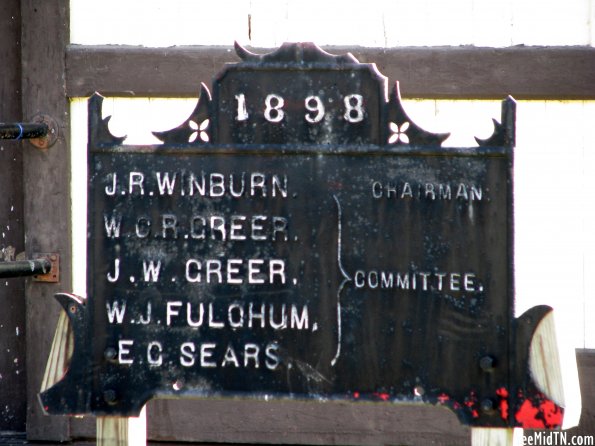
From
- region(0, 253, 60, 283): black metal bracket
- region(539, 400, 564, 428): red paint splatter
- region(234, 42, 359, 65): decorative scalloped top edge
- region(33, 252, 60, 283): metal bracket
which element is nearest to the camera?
region(539, 400, 564, 428): red paint splatter

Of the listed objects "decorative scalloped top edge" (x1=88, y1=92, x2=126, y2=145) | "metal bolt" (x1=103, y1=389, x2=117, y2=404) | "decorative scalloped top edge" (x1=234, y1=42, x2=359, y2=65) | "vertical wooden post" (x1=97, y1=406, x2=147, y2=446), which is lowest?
"vertical wooden post" (x1=97, y1=406, x2=147, y2=446)

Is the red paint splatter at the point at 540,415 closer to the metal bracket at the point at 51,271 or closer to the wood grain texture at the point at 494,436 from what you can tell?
the wood grain texture at the point at 494,436

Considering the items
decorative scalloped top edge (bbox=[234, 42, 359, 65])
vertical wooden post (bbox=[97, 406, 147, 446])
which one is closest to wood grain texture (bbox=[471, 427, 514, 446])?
vertical wooden post (bbox=[97, 406, 147, 446])

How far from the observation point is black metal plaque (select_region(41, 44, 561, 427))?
8.64ft

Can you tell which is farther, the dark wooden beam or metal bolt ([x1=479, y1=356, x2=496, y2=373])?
the dark wooden beam

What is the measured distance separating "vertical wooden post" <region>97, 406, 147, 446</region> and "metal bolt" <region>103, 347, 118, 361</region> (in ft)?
0.57

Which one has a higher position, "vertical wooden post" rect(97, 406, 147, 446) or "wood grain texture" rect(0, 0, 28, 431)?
"wood grain texture" rect(0, 0, 28, 431)

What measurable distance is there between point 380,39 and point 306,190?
1.48m

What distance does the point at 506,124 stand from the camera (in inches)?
104

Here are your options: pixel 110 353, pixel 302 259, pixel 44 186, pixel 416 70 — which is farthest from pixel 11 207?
pixel 302 259

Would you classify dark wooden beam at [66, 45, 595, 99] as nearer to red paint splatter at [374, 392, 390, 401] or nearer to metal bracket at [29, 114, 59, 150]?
metal bracket at [29, 114, 59, 150]

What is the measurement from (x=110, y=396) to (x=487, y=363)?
1.00 metres

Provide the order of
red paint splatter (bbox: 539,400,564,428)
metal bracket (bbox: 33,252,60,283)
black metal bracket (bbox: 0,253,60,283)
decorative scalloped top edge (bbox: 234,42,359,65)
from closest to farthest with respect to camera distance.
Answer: red paint splatter (bbox: 539,400,564,428), decorative scalloped top edge (bbox: 234,42,359,65), black metal bracket (bbox: 0,253,60,283), metal bracket (bbox: 33,252,60,283)

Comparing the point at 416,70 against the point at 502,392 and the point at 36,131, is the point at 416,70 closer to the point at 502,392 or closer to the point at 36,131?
the point at 36,131
